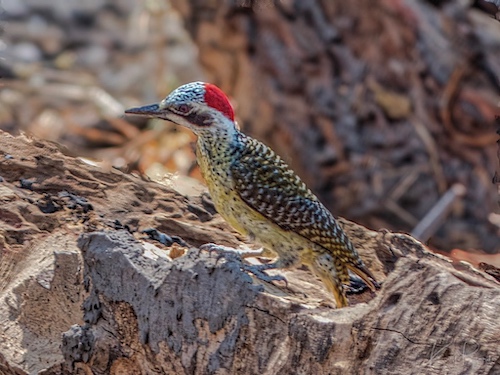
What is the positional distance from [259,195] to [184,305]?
2.60ft

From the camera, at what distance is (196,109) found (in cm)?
417

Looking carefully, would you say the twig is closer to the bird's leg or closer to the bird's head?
the bird's leg

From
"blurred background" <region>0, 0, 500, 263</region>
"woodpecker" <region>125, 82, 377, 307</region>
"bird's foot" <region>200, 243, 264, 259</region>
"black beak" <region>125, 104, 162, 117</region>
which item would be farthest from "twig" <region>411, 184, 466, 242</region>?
"black beak" <region>125, 104, 162, 117</region>

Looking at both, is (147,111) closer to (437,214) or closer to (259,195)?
(259,195)

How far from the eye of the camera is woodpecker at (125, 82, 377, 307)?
13.5 ft

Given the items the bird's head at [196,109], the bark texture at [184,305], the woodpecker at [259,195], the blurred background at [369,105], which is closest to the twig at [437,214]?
the blurred background at [369,105]

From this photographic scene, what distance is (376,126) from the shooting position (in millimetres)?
8250

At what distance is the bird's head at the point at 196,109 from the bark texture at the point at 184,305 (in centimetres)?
50

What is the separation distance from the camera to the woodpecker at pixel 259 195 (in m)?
4.12

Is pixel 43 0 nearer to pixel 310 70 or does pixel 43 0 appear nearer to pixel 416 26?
pixel 310 70

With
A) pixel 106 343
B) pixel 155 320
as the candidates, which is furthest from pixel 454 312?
pixel 106 343

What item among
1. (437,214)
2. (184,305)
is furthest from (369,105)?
(184,305)

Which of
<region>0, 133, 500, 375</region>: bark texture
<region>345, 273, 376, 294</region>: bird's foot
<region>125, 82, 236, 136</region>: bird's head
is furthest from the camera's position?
<region>345, 273, 376, 294</region>: bird's foot

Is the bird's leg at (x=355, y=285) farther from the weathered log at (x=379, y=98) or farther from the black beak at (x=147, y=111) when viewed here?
the weathered log at (x=379, y=98)
